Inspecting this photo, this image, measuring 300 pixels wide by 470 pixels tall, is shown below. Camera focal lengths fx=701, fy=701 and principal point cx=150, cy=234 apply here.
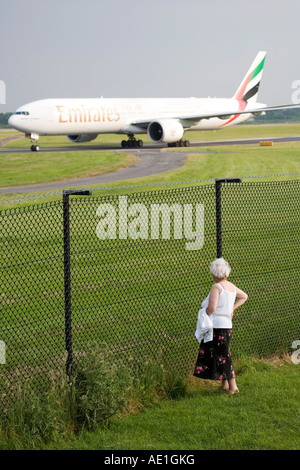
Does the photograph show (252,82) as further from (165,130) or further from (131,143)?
(165,130)

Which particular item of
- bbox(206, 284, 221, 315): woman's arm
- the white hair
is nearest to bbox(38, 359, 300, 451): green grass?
bbox(206, 284, 221, 315): woman's arm

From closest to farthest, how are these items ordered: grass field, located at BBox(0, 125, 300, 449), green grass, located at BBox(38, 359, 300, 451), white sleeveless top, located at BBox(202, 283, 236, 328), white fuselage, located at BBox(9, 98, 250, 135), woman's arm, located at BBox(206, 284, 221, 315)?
green grass, located at BBox(38, 359, 300, 451) < grass field, located at BBox(0, 125, 300, 449) < woman's arm, located at BBox(206, 284, 221, 315) < white sleeveless top, located at BBox(202, 283, 236, 328) < white fuselage, located at BBox(9, 98, 250, 135)

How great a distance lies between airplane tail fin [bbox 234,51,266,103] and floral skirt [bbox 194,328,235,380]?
2237 inches

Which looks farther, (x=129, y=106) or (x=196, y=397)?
(x=129, y=106)

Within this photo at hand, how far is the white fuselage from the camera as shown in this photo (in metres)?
43.3

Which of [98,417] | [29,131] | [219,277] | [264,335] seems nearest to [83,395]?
[98,417]

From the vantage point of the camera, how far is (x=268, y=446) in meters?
5.44

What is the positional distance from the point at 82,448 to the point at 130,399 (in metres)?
0.92

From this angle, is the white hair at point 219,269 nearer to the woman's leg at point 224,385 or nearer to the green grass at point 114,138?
the woman's leg at point 224,385

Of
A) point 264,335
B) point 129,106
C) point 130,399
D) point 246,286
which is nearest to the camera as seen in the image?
point 130,399

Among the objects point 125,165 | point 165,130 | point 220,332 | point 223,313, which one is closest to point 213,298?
point 223,313

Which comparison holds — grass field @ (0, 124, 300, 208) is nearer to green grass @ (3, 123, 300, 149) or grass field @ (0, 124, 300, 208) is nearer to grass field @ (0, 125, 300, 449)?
grass field @ (0, 125, 300, 449)


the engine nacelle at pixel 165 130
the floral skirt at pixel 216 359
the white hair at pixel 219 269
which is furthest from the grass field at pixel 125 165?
the white hair at pixel 219 269
